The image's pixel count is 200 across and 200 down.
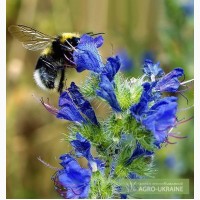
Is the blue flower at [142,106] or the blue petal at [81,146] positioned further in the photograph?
the blue petal at [81,146]

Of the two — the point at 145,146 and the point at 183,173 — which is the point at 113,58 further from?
the point at 183,173

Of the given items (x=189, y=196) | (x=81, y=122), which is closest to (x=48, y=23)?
(x=189, y=196)

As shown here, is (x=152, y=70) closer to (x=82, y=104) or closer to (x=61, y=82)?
(x=82, y=104)

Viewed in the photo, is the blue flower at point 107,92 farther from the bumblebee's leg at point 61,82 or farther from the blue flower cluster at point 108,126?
the bumblebee's leg at point 61,82

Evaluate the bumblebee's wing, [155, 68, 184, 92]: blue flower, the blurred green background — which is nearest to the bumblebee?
the bumblebee's wing

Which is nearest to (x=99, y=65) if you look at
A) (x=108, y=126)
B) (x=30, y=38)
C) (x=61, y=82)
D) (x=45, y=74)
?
(x=108, y=126)

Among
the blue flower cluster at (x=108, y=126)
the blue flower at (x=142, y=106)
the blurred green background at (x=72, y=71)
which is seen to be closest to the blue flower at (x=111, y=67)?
the blue flower cluster at (x=108, y=126)

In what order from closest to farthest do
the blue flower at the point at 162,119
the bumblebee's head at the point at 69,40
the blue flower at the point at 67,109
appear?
the blue flower at the point at 162,119 → the blue flower at the point at 67,109 → the bumblebee's head at the point at 69,40
